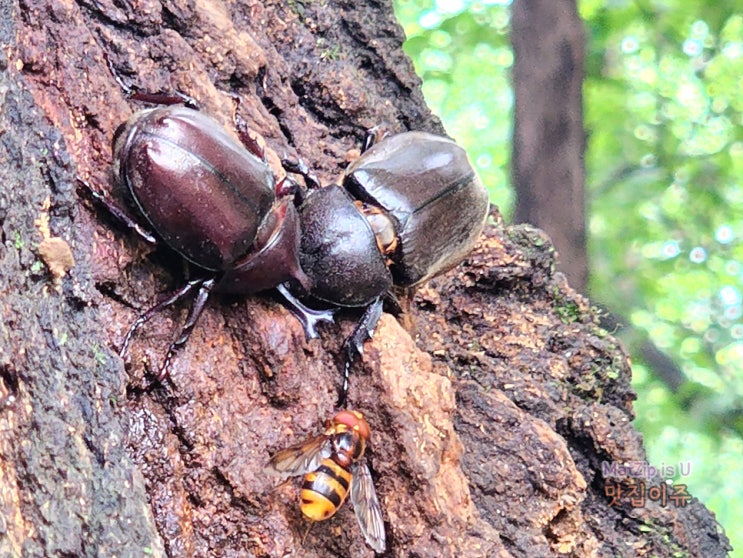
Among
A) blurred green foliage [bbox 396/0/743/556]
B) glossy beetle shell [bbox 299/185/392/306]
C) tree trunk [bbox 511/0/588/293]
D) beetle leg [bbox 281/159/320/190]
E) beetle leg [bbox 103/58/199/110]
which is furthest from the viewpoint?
blurred green foliage [bbox 396/0/743/556]

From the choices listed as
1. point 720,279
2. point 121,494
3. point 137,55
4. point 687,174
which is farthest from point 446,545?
point 720,279

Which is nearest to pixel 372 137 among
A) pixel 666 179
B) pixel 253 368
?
pixel 253 368

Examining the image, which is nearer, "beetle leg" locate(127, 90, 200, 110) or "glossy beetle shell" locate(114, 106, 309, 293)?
"glossy beetle shell" locate(114, 106, 309, 293)

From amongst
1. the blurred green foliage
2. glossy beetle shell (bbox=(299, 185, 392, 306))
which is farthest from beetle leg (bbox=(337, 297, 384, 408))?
the blurred green foliage

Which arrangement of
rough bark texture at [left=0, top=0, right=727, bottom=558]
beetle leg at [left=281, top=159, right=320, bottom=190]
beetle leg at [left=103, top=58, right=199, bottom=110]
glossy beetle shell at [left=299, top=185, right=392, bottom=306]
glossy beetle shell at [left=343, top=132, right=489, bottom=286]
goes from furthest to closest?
glossy beetle shell at [left=343, top=132, right=489, bottom=286] → beetle leg at [left=281, top=159, right=320, bottom=190] → glossy beetle shell at [left=299, top=185, right=392, bottom=306] → beetle leg at [left=103, top=58, right=199, bottom=110] → rough bark texture at [left=0, top=0, right=727, bottom=558]

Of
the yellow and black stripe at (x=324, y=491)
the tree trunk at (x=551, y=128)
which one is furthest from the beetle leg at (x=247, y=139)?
the tree trunk at (x=551, y=128)

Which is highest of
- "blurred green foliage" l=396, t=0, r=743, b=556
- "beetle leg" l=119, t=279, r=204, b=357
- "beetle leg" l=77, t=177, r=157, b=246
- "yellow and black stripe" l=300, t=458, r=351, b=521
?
"beetle leg" l=77, t=177, r=157, b=246

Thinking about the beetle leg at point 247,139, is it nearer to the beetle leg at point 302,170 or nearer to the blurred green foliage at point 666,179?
the beetle leg at point 302,170

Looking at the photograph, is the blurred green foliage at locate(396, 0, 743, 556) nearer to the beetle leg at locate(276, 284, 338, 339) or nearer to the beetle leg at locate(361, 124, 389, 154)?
the beetle leg at locate(361, 124, 389, 154)

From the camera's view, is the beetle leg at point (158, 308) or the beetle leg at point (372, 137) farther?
the beetle leg at point (372, 137)
